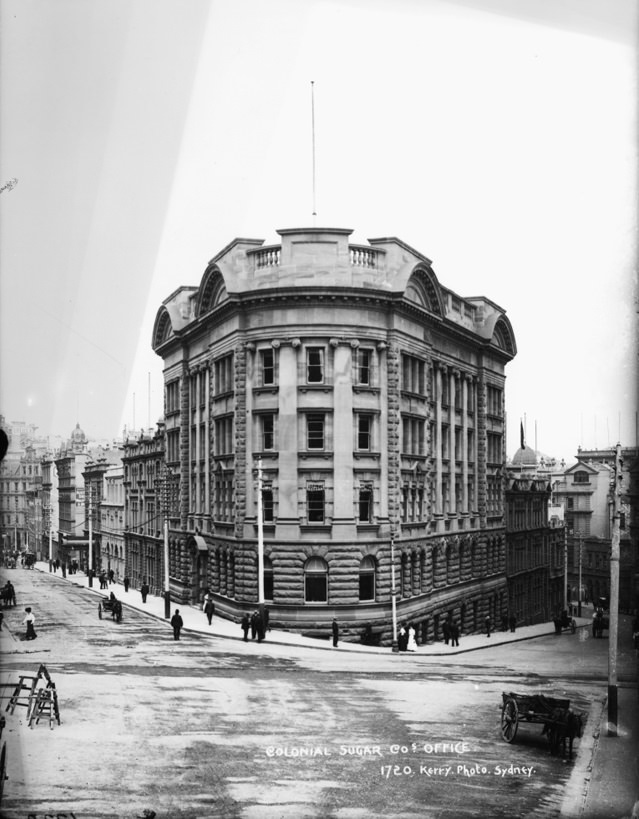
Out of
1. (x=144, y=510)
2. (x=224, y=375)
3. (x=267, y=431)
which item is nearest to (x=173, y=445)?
(x=144, y=510)

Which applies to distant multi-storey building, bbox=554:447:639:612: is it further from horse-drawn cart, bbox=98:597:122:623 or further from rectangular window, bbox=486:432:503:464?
horse-drawn cart, bbox=98:597:122:623

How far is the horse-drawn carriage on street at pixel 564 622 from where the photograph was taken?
37719 mm

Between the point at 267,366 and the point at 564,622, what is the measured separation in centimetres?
1730

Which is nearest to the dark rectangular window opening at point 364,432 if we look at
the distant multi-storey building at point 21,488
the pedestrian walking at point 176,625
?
the pedestrian walking at point 176,625

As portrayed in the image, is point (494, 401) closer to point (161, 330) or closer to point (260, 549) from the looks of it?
point (260, 549)

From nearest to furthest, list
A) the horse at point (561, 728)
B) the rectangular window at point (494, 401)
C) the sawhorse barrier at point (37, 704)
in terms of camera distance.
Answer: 1. the horse at point (561, 728)
2. the sawhorse barrier at point (37, 704)
3. the rectangular window at point (494, 401)

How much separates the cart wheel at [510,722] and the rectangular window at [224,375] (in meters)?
25.6

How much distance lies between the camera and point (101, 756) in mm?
19344

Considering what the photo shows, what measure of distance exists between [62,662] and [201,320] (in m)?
22.6

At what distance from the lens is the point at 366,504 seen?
4209 centimetres

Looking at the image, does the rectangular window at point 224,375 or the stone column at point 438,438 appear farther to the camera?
the stone column at point 438,438

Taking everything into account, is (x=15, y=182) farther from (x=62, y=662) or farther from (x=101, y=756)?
(x=62, y=662)

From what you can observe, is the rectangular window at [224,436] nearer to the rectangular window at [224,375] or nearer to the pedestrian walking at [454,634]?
the rectangular window at [224,375]

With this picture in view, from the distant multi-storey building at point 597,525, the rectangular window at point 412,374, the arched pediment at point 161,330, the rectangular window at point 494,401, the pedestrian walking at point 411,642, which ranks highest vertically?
the arched pediment at point 161,330
